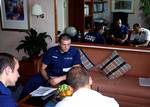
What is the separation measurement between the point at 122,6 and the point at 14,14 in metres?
2.03

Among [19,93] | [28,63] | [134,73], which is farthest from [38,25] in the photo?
[134,73]

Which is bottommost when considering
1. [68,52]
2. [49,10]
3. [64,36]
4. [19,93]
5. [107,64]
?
[19,93]

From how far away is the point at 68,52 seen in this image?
3.55 meters

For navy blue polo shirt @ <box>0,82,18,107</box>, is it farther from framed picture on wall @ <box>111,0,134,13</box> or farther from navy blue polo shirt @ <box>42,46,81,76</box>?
framed picture on wall @ <box>111,0,134,13</box>

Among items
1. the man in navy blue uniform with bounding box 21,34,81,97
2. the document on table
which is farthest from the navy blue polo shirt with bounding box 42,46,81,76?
the document on table

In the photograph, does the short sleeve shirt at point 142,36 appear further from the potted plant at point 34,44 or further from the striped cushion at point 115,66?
the potted plant at point 34,44

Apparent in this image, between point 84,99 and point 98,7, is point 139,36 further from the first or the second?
point 84,99

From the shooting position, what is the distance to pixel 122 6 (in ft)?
13.8

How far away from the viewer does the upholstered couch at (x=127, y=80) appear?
343 cm

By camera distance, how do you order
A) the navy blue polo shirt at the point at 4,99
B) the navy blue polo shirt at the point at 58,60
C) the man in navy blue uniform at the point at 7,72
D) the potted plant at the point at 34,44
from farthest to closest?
the potted plant at the point at 34,44 → the navy blue polo shirt at the point at 58,60 → the man in navy blue uniform at the point at 7,72 → the navy blue polo shirt at the point at 4,99

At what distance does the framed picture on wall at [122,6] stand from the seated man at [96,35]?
375 mm

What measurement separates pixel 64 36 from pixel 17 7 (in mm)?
1700

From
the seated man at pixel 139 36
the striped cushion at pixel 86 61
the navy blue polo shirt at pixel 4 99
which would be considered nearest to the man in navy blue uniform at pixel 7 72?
the navy blue polo shirt at pixel 4 99

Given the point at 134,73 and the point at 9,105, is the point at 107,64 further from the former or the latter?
the point at 9,105
